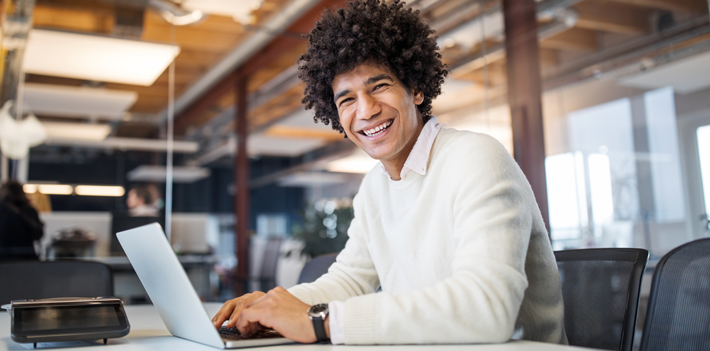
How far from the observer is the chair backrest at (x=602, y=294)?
1196mm

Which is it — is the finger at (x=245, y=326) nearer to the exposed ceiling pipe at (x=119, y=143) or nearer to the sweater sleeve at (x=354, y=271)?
the sweater sleeve at (x=354, y=271)

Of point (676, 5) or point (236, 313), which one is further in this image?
point (676, 5)

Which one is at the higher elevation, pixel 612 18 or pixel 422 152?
pixel 612 18

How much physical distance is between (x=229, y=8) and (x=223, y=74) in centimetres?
193

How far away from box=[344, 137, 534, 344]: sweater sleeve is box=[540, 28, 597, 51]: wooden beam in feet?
11.0

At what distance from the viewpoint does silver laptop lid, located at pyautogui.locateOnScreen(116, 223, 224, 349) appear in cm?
88

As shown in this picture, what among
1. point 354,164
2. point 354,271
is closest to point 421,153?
point 354,271

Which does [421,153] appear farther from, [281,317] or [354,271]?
[281,317]

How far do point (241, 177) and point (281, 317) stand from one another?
654 cm

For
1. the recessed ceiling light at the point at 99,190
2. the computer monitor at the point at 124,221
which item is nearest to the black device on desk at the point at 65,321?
the computer monitor at the point at 124,221

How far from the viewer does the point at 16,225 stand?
168 inches

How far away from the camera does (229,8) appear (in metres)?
4.97

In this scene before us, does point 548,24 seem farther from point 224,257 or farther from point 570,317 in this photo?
point 224,257

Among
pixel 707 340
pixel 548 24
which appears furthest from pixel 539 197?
pixel 707 340
